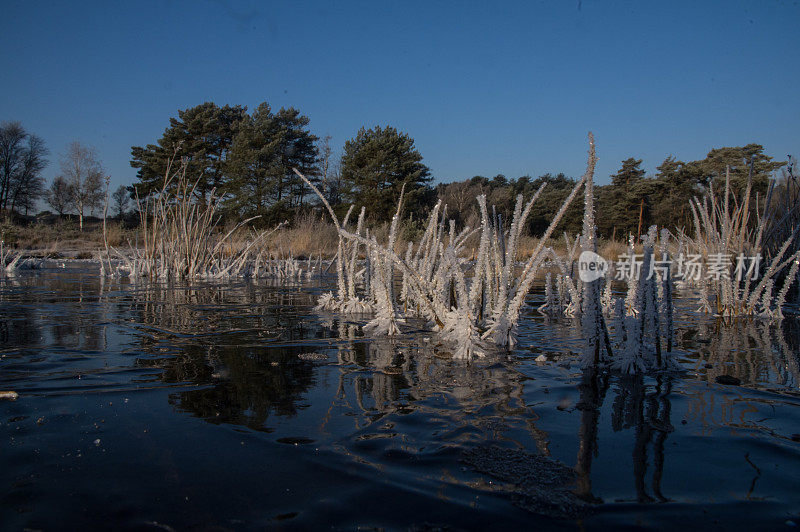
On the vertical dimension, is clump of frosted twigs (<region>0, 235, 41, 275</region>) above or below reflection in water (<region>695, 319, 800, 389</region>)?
above

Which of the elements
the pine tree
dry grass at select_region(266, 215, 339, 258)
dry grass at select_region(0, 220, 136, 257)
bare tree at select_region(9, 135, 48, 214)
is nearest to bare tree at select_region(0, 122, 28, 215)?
bare tree at select_region(9, 135, 48, 214)

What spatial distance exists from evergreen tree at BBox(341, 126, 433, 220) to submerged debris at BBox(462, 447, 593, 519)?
27.0m

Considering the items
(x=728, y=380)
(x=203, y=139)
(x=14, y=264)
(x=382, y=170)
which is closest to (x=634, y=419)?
(x=728, y=380)

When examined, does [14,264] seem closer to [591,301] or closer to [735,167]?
[591,301]

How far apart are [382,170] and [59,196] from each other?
33.3 metres

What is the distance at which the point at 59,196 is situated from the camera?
43.1 meters

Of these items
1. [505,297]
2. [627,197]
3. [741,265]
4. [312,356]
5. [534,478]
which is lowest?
[534,478]

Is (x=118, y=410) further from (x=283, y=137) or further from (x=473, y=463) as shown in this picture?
(x=283, y=137)

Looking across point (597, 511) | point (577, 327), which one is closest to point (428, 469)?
point (597, 511)

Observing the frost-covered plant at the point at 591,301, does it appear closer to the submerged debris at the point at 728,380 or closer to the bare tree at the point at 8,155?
the submerged debris at the point at 728,380

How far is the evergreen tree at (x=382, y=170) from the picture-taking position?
94.2 feet

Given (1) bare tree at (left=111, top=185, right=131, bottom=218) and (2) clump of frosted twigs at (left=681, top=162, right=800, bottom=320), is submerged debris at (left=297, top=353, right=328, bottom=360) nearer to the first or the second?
(2) clump of frosted twigs at (left=681, top=162, right=800, bottom=320)

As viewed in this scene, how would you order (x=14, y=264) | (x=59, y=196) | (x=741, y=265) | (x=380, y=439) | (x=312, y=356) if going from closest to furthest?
1. (x=380, y=439)
2. (x=312, y=356)
3. (x=741, y=265)
4. (x=14, y=264)
5. (x=59, y=196)

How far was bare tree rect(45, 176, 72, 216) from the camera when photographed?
4262 centimetres
